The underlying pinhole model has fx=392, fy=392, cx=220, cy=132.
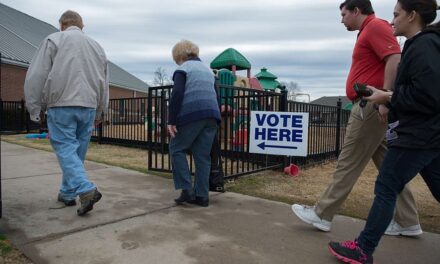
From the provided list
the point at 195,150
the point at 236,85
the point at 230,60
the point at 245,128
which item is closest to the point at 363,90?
the point at 195,150

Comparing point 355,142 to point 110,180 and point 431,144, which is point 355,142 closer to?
point 431,144

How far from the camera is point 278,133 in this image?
18.7ft

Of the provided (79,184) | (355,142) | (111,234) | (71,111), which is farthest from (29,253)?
(355,142)

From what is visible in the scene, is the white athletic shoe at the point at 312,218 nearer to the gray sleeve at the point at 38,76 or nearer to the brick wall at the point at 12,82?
the gray sleeve at the point at 38,76

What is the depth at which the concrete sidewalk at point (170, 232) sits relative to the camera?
2.76 m

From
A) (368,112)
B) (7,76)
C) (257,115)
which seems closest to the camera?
(368,112)

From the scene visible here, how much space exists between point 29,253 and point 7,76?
19.5m

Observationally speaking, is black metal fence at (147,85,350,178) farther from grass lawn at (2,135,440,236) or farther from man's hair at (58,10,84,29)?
man's hair at (58,10,84,29)

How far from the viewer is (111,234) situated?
3.12m

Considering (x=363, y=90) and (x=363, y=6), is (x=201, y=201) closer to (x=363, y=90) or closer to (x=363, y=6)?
(x=363, y=90)

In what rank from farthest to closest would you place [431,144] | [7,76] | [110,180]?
1. [7,76]
2. [110,180]
3. [431,144]

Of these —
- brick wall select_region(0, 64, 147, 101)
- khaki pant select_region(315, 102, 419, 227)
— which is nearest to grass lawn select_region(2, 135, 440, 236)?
khaki pant select_region(315, 102, 419, 227)

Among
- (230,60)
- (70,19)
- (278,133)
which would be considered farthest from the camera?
(230,60)

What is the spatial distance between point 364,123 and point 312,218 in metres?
0.90
